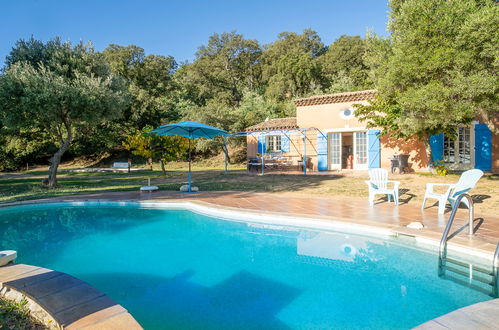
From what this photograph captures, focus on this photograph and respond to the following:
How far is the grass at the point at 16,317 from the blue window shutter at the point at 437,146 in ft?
49.6

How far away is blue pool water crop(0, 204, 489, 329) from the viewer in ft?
9.47

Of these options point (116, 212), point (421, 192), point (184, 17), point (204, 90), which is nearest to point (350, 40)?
point (204, 90)

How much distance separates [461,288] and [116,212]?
704cm

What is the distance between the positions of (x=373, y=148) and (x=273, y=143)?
562cm

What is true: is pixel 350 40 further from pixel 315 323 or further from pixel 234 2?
pixel 315 323

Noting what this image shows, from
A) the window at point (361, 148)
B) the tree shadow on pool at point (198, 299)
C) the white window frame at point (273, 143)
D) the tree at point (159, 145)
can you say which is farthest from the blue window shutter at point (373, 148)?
the tree shadow on pool at point (198, 299)

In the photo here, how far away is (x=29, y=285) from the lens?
106 inches

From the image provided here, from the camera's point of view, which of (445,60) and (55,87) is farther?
(55,87)

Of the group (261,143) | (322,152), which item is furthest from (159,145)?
(322,152)

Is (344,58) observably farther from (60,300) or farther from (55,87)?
(60,300)

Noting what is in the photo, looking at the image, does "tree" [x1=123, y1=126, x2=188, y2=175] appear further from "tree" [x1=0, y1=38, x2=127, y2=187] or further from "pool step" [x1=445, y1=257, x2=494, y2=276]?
"pool step" [x1=445, y1=257, x2=494, y2=276]

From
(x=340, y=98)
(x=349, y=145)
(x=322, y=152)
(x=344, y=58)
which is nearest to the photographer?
(x=340, y=98)

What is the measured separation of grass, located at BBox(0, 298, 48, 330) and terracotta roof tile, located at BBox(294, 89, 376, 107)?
47.9ft

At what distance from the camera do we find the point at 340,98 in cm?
1488
